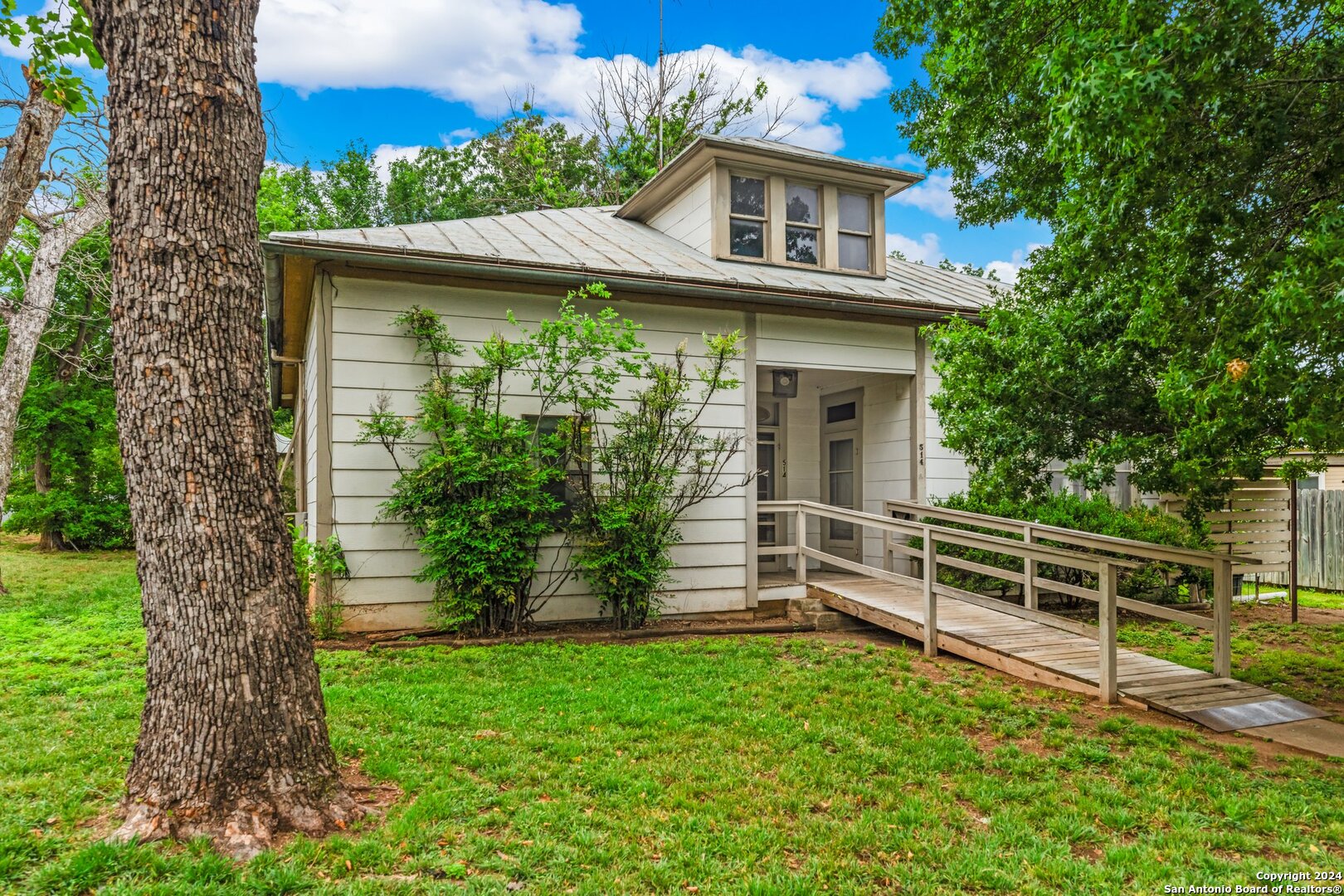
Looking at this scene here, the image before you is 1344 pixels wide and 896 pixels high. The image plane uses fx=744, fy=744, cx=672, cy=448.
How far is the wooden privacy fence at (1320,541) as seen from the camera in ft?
39.2

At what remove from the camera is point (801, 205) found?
994cm

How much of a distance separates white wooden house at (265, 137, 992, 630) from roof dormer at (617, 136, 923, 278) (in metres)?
0.03

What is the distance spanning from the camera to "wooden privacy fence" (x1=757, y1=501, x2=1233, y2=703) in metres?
5.30

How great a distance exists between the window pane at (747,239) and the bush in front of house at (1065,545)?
3945 mm

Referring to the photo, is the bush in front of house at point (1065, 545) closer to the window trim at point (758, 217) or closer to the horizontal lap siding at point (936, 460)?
the horizontal lap siding at point (936, 460)

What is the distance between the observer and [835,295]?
827 centimetres

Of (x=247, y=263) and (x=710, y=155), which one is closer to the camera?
(x=247, y=263)

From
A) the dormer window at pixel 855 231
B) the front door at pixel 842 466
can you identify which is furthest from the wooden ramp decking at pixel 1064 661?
the dormer window at pixel 855 231

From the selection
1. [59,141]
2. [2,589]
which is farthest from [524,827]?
[2,589]

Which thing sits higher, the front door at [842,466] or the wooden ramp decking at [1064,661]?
the front door at [842,466]

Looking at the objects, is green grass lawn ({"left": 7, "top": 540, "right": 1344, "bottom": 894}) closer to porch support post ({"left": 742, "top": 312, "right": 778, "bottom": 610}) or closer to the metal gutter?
porch support post ({"left": 742, "top": 312, "right": 778, "bottom": 610})

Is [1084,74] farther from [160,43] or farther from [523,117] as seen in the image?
[523,117]

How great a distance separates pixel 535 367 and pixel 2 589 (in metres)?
8.40

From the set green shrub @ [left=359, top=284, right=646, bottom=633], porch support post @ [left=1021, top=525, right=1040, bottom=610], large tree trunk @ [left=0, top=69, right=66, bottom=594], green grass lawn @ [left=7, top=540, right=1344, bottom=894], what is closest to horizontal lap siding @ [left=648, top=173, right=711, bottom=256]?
green shrub @ [left=359, top=284, right=646, bottom=633]
